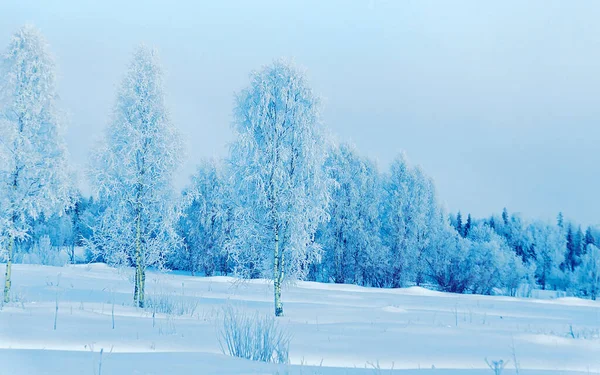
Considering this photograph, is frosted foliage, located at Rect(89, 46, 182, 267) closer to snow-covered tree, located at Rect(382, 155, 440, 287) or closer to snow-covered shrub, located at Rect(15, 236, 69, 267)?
snow-covered tree, located at Rect(382, 155, 440, 287)

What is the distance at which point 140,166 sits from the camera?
16781 mm

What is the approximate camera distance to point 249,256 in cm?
1700

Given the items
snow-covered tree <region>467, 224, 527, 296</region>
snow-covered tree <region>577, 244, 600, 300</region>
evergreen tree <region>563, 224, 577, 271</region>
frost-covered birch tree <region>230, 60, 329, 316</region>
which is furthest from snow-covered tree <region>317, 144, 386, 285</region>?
evergreen tree <region>563, 224, 577, 271</region>

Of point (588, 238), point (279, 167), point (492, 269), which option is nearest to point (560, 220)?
point (588, 238)

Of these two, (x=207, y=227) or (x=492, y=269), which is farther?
(x=207, y=227)

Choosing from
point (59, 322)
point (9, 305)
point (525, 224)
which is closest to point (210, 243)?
point (9, 305)

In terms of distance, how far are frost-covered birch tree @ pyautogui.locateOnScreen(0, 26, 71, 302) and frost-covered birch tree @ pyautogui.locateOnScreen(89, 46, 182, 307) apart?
171 cm

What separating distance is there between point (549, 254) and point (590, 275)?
33.0 ft

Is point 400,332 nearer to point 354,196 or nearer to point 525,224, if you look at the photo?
point 354,196

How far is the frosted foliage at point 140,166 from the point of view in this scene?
16.5 metres

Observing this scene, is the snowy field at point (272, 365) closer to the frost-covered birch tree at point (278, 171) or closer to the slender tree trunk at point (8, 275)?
the slender tree trunk at point (8, 275)

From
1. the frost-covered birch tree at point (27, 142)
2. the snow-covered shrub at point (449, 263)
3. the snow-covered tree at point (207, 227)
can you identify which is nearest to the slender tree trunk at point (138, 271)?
the frost-covered birch tree at point (27, 142)

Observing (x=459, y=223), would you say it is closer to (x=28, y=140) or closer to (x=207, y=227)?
(x=207, y=227)

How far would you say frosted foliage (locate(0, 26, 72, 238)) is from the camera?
14.1 metres
